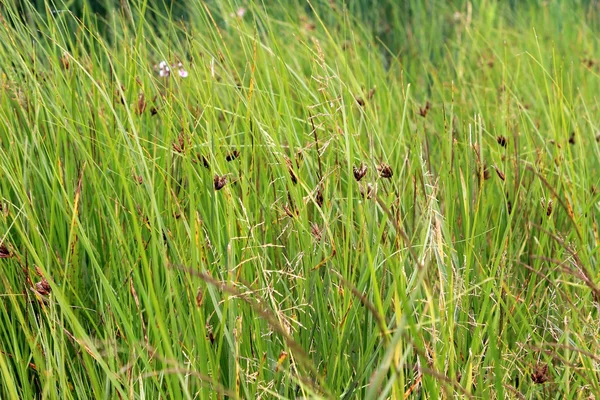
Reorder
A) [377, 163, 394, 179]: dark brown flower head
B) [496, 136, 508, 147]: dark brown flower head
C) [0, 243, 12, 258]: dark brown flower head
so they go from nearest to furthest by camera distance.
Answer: [0, 243, 12, 258]: dark brown flower head → [377, 163, 394, 179]: dark brown flower head → [496, 136, 508, 147]: dark brown flower head

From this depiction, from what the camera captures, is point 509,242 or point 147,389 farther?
point 509,242

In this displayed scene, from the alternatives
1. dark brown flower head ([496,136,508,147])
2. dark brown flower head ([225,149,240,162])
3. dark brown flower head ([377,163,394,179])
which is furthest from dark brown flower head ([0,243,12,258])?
dark brown flower head ([496,136,508,147])

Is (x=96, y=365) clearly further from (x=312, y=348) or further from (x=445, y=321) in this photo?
(x=445, y=321)

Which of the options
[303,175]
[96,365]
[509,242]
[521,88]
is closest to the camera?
[96,365]

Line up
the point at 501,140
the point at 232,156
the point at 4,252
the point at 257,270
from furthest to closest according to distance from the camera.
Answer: the point at 501,140, the point at 232,156, the point at 257,270, the point at 4,252

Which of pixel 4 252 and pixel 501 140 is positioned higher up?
pixel 4 252

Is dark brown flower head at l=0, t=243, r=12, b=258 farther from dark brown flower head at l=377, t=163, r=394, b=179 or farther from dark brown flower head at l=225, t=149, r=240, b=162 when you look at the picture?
dark brown flower head at l=377, t=163, r=394, b=179

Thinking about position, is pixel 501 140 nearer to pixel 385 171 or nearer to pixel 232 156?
pixel 385 171

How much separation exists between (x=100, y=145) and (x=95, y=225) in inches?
8.9

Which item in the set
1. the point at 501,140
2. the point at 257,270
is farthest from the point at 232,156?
the point at 501,140

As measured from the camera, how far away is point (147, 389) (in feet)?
4.92

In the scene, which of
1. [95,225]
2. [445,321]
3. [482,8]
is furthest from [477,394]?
[482,8]

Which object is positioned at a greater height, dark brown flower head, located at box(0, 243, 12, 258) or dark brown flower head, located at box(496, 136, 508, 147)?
dark brown flower head, located at box(0, 243, 12, 258)

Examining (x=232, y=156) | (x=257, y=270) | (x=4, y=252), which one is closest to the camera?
(x=4, y=252)
